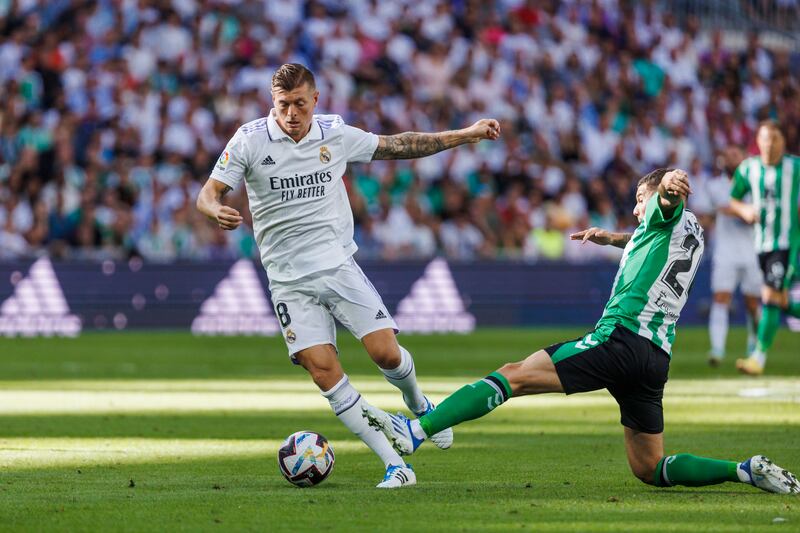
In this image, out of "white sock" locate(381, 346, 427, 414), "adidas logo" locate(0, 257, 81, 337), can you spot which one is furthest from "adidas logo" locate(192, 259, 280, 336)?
"white sock" locate(381, 346, 427, 414)

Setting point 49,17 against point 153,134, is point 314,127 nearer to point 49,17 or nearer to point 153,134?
point 153,134

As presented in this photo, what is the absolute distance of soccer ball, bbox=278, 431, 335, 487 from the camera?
8.27 m

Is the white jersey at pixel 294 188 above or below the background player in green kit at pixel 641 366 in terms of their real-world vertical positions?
above

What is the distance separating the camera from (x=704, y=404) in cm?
1354

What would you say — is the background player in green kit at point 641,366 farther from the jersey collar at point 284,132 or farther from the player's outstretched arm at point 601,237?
the jersey collar at point 284,132

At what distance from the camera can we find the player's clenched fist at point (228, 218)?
784 centimetres

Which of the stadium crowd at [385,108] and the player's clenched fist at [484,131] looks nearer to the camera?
the player's clenched fist at [484,131]

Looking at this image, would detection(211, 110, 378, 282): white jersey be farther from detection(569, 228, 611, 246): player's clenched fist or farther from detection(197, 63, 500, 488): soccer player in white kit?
detection(569, 228, 611, 246): player's clenched fist

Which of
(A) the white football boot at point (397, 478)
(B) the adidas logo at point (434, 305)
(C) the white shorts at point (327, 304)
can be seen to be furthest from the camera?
(B) the adidas logo at point (434, 305)

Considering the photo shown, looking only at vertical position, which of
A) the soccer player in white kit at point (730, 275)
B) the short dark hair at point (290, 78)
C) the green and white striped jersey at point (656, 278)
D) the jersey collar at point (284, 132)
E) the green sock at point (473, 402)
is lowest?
the soccer player in white kit at point (730, 275)

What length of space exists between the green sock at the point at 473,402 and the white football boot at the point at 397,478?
0.35 meters

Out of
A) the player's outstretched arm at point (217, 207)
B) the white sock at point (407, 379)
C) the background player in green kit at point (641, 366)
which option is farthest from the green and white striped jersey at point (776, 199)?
the player's outstretched arm at point (217, 207)

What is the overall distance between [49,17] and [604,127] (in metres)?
11.6

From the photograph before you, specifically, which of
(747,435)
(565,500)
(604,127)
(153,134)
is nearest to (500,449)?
(747,435)
